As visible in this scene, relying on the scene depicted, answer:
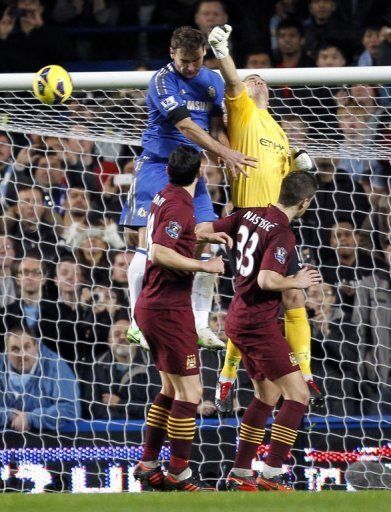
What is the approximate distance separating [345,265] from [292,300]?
1823mm

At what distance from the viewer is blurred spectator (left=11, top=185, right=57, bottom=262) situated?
10523 millimetres

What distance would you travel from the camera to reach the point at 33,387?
9969mm

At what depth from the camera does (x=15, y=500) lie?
22.3 ft

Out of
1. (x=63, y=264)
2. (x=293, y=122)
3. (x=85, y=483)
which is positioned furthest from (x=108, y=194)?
(x=85, y=483)

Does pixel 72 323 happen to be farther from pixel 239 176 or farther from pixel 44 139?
pixel 239 176

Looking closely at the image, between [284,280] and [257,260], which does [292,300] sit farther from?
[284,280]

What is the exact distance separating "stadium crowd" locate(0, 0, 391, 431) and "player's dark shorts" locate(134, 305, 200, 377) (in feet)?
7.41

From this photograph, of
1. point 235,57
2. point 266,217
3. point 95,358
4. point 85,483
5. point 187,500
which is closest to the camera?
point 187,500

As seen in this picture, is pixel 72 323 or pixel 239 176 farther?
pixel 72 323

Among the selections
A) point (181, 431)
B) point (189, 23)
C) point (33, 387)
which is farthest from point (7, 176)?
point (181, 431)

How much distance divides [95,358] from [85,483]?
4.06 ft

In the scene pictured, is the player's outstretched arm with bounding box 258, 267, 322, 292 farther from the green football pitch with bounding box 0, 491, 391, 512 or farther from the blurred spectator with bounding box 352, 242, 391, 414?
the blurred spectator with bounding box 352, 242, 391, 414

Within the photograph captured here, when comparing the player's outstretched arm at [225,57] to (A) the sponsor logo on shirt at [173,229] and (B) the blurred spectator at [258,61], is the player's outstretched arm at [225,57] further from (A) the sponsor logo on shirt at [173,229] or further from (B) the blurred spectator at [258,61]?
(B) the blurred spectator at [258,61]

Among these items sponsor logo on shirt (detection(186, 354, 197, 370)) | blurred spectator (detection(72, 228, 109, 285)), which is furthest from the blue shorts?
blurred spectator (detection(72, 228, 109, 285))
